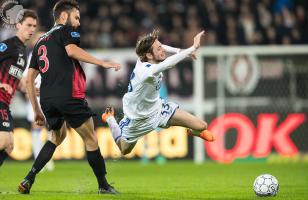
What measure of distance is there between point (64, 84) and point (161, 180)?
156 inches

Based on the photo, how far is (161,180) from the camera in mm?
12750

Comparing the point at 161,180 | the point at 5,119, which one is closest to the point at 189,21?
the point at 161,180

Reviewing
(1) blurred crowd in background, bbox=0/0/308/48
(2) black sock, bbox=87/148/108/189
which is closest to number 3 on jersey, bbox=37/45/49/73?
(2) black sock, bbox=87/148/108/189

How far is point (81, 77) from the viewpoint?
938cm

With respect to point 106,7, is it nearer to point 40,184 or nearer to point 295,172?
point 295,172

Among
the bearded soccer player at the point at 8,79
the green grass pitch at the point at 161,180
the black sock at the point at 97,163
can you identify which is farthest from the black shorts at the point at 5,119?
the black sock at the point at 97,163

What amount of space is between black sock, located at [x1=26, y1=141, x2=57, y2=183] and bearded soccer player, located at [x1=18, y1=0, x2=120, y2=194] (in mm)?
26

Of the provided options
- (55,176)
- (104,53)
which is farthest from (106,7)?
(55,176)

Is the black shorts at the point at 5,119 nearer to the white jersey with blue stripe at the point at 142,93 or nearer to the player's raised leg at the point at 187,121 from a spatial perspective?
the white jersey with blue stripe at the point at 142,93

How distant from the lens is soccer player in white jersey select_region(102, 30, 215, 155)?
10.1 metres

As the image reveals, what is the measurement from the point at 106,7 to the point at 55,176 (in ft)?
24.9

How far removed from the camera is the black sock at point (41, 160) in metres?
9.60

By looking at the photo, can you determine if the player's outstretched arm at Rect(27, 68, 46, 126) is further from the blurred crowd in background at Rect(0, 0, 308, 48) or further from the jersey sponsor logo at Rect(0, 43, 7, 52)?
the blurred crowd in background at Rect(0, 0, 308, 48)

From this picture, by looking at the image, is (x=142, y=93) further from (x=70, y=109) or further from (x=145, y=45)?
(x=70, y=109)
